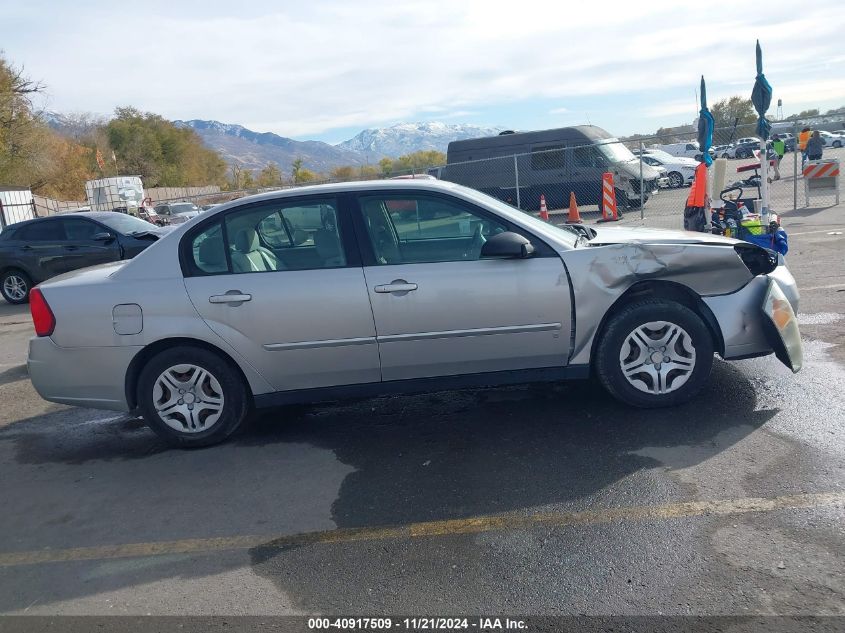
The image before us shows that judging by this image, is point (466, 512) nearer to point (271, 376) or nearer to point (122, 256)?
point (271, 376)

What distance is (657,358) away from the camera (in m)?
4.97

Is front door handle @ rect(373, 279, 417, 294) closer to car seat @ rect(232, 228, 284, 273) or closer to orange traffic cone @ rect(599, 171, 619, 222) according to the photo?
car seat @ rect(232, 228, 284, 273)

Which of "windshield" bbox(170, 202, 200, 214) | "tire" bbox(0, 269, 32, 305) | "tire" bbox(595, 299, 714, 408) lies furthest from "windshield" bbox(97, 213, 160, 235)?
"windshield" bbox(170, 202, 200, 214)

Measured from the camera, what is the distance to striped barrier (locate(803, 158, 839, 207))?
15.6m

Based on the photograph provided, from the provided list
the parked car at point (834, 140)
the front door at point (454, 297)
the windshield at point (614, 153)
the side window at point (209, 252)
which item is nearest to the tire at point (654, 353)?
the front door at point (454, 297)

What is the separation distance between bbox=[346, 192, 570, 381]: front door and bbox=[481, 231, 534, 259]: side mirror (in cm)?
8

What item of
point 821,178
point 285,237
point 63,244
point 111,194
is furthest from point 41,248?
point 111,194

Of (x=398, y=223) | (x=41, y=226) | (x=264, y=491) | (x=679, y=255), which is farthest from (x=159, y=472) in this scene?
(x=41, y=226)

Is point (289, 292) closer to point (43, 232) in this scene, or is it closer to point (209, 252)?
point (209, 252)

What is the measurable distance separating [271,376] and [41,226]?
992cm

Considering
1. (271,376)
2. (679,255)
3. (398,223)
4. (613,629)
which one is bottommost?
(613,629)

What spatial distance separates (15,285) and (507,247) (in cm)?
1157

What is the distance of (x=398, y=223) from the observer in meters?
5.05

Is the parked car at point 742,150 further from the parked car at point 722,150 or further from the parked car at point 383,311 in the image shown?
the parked car at point 383,311
